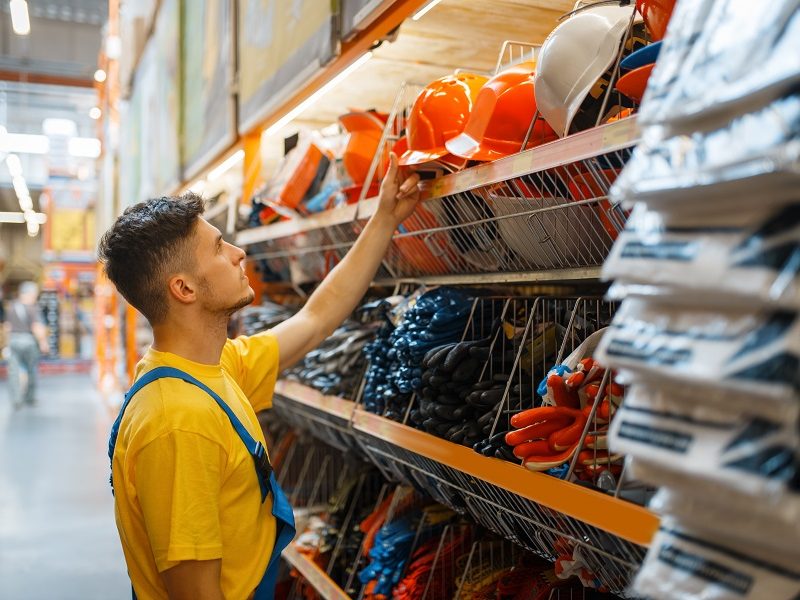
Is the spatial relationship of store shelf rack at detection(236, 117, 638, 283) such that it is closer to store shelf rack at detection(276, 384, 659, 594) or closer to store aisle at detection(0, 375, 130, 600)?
store shelf rack at detection(276, 384, 659, 594)

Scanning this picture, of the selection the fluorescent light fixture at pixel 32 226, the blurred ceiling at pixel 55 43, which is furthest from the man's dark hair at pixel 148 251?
the fluorescent light fixture at pixel 32 226

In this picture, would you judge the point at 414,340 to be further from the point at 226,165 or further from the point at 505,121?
the point at 226,165

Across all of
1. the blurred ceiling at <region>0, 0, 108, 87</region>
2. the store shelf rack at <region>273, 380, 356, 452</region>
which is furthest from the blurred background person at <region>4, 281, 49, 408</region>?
the store shelf rack at <region>273, 380, 356, 452</region>

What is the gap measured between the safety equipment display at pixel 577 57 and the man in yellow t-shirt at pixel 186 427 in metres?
0.60

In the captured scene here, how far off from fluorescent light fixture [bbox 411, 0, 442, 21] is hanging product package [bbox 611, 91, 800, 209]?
4.99ft

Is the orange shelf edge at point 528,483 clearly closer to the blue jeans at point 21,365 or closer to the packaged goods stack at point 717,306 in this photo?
the packaged goods stack at point 717,306

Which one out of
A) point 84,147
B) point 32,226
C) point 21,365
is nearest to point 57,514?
point 21,365

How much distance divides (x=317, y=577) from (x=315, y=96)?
6.15ft

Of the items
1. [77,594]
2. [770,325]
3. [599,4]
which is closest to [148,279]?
[599,4]

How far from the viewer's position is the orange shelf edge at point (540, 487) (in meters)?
1.33

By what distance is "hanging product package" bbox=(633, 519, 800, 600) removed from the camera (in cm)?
83

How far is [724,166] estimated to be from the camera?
0.80m

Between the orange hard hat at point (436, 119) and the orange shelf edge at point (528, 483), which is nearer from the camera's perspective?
the orange shelf edge at point (528, 483)

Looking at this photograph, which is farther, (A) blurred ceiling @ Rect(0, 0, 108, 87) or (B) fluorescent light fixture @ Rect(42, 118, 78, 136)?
(B) fluorescent light fixture @ Rect(42, 118, 78, 136)
